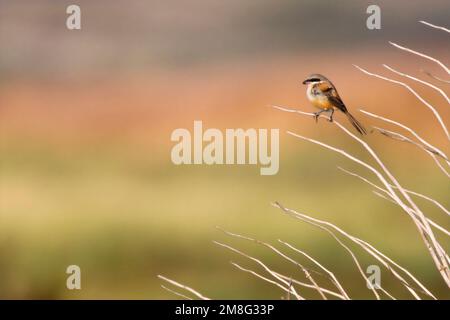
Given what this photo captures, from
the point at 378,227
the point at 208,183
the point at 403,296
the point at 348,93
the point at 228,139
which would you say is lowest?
the point at 403,296

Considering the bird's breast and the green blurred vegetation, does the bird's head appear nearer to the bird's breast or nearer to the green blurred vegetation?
the bird's breast

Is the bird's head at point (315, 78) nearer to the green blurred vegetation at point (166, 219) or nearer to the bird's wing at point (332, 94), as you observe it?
the bird's wing at point (332, 94)

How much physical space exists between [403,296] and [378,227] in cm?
31

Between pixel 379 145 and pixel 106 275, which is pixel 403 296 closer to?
pixel 379 145

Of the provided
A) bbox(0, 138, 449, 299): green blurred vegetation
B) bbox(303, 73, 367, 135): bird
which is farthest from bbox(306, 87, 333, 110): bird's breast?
bbox(0, 138, 449, 299): green blurred vegetation

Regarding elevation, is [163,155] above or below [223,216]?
above

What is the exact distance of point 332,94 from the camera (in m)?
2.46

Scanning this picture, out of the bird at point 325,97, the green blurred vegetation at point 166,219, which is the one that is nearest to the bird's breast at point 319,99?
the bird at point 325,97

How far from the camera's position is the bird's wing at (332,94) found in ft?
7.96

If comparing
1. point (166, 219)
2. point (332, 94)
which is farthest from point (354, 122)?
point (166, 219)

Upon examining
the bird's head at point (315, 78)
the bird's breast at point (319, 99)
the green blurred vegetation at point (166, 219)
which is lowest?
the green blurred vegetation at point (166, 219)

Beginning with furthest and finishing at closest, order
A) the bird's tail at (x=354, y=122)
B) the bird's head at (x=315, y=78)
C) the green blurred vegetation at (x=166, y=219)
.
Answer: the green blurred vegetation at (x=166, y=219) → the bird's head at (x=315, y=78) → the bird's tail at (x=354, y=122)

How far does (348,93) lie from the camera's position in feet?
9.60

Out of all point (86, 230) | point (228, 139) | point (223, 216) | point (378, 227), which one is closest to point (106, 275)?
point (86, 230)
